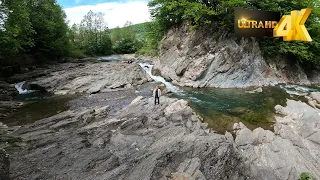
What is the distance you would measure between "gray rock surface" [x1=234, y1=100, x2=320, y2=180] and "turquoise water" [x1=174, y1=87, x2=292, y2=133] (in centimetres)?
119

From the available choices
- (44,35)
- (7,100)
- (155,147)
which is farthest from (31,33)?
Result: (155,147)

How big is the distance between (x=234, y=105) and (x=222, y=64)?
900cm

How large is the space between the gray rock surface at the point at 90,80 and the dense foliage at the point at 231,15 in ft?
29.0

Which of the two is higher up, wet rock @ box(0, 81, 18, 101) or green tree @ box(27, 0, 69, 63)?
green tree @ box(27, 0, 69, 63)

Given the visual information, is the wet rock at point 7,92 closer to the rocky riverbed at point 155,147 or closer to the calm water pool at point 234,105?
the rocky riverbed at point 155,147

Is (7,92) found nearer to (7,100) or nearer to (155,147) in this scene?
(7,100)

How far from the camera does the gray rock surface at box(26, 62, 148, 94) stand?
23859mm

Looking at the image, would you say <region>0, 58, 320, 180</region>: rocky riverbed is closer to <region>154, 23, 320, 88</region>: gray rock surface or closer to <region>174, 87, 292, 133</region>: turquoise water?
<region>174, 87, 292, 133</region>: turquoise water

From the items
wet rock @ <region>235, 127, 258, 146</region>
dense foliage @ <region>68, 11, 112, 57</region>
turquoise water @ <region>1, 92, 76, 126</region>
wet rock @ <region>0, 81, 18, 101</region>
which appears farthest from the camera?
dense foliage @ <region>68, 11, 112, 57</region>

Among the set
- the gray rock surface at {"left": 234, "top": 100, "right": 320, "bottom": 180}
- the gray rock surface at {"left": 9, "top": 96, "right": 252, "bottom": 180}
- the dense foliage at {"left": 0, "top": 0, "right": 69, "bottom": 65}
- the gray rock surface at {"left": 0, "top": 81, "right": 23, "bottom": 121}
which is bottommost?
the gray rock surface at {"left": 234, "top": 100, "right": 320, "bottom": 180}

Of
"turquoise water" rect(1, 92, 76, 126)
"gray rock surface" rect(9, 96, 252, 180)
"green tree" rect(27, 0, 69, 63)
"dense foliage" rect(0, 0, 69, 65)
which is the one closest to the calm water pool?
"gray rock surface" rect(9, 96, 252, 180)

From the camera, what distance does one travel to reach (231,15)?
86.6 feet

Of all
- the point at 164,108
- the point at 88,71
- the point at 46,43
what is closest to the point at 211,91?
the point at 164,108

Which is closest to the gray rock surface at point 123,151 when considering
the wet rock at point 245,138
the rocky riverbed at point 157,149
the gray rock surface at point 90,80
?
the rocky riverbed at point 157,149
